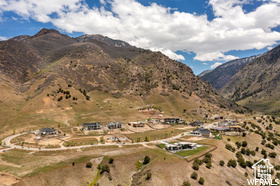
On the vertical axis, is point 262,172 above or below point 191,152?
below

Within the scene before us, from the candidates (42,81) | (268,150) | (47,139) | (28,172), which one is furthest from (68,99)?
(268,150)

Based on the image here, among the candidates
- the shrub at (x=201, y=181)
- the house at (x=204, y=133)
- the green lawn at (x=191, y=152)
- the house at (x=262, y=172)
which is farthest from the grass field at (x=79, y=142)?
the house at (x=262, y=172)

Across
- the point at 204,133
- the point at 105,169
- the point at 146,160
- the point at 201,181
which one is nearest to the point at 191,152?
the point at 201,181

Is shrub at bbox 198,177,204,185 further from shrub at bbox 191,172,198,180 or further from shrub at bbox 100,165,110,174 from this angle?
shrub at bbox 100,165,110,174

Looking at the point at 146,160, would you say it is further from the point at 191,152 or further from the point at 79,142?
the point at 79,142

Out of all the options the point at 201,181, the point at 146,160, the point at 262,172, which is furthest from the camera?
the point at 262,172

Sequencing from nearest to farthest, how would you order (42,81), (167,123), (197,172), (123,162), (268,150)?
(197,172)
(123,162)
(268,150)
(167,123)
(42,81)

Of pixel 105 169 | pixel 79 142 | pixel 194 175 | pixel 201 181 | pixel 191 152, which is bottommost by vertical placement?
pixel 201 181

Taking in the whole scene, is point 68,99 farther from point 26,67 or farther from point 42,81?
point 26,67

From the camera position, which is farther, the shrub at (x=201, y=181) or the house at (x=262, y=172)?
the house at (x=262, y=172)

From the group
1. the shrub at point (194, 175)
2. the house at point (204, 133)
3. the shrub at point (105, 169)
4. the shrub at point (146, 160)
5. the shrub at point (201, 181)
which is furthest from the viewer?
the house at point (204, 133)

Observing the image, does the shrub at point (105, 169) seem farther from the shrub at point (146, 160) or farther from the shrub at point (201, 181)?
the shrub at point (201, 181)
